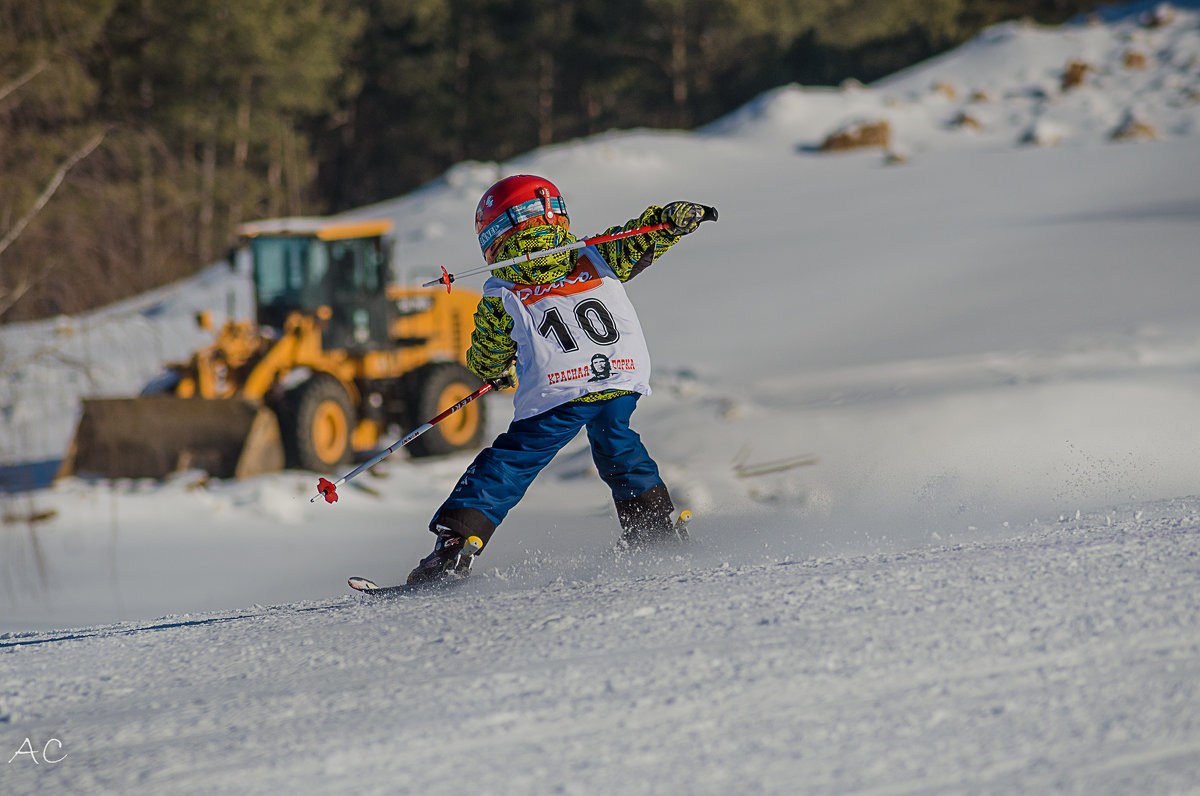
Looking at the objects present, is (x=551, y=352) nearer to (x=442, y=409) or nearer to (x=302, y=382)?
(x=302, y=382)

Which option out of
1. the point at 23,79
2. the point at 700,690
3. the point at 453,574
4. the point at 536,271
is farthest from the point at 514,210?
the point at 23,79

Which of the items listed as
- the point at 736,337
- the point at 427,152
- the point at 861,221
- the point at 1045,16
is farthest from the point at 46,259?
the point at 1045,16

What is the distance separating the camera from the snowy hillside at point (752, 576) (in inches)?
83.2

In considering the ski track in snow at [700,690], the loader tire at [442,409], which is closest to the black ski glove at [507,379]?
the ski track in snow at [700,690]

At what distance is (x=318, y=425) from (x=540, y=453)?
17.8 ft

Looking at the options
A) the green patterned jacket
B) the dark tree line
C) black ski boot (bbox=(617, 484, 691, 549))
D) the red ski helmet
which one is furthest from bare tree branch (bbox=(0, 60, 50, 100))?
the dark tree line

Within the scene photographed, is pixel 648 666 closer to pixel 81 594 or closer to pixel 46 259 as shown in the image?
pixel 46 259

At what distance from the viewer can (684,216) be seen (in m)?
3.74

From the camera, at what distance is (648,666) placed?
2.50 metres

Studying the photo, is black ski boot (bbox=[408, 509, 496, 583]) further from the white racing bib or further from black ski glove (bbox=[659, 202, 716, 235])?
black ski glove (bbox=[659, 202, 716, 235])

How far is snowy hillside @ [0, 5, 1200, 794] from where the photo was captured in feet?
6.93

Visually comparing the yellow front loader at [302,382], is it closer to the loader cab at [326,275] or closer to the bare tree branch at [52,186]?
the loader cab at [326,275]

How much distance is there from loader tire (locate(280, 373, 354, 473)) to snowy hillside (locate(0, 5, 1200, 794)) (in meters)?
0.29

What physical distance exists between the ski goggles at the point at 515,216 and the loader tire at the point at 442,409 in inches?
228
